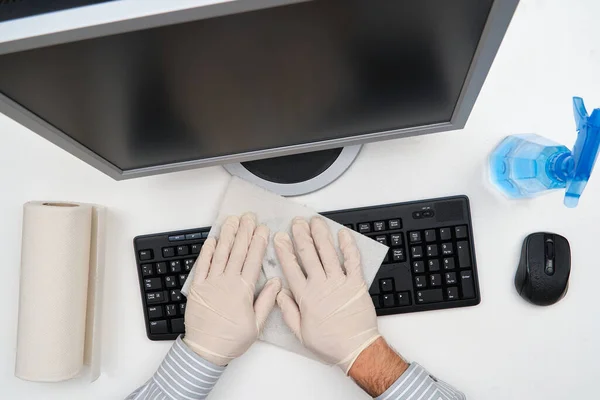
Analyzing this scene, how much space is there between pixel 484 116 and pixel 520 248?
18 centimetres

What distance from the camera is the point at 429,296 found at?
671 millimetres

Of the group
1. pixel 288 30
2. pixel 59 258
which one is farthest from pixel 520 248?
pixel 59 258

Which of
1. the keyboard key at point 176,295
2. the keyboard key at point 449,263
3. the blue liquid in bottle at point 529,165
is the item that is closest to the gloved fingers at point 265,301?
the keyboard key at point 176,295

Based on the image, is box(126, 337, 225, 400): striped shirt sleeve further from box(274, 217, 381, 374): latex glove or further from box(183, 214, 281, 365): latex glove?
box(274, 217, 381, 374): latex glove

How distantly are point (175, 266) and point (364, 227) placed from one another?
0.25 metres

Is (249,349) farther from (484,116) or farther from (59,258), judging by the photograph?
(484,116)

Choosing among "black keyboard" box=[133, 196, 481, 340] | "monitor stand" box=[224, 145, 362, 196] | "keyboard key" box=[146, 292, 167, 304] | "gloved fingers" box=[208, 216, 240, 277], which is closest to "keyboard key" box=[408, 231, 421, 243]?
"black keyboard" box=[133, 196, 481, 340]

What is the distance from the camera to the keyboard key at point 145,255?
0.69m

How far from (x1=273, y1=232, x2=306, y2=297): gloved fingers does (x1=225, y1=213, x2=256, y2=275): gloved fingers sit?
35 mm

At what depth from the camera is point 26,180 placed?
729 mm

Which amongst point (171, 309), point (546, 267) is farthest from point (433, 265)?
point (171, 309)

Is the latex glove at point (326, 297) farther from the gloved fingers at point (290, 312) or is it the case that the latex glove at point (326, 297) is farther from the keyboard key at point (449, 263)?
the keyboard key at point (449, 263)

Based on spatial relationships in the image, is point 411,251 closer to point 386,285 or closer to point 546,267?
point 386,285

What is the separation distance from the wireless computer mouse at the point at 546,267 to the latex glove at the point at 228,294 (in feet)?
1.04
